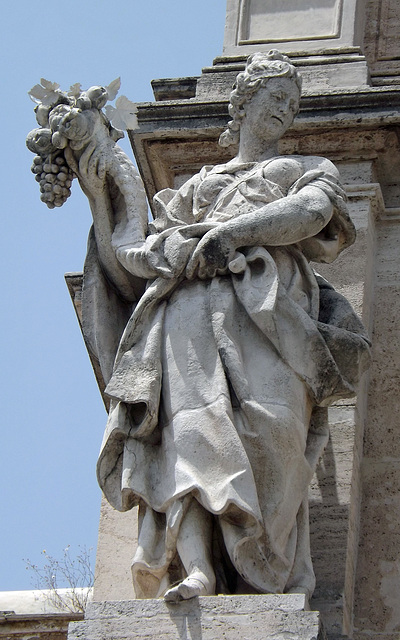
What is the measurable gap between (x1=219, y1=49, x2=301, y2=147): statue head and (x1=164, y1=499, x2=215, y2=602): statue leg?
2.03 metres

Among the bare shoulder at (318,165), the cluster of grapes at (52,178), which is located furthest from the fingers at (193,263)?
the bare shoulder at (318,165)

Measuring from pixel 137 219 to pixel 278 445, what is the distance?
1315mm

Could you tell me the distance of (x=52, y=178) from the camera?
795cm

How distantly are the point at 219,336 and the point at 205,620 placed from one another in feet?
4.11

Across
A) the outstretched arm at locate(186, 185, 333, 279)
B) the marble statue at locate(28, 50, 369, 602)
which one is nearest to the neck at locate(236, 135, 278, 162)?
the marble statue at locate(28, 50, 369, 602)

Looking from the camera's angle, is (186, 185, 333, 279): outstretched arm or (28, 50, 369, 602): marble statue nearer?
(28, 50, 369, 602): marble statue

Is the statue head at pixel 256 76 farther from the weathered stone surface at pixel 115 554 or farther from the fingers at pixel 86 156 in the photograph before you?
the weathered stone surface at pixel 115 554

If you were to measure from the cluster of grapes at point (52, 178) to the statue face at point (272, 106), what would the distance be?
901 mm

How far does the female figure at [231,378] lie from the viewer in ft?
23.6

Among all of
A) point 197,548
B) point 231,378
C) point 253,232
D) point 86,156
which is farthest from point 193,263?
point 197,548

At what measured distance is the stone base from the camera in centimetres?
673

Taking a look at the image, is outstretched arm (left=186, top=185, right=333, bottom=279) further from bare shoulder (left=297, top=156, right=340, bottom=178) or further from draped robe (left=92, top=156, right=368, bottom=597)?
bare shoulder (left=297, top=156, right=340, bottom=178)

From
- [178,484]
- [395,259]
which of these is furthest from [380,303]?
[178,484]

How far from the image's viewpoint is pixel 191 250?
7.77 metres
